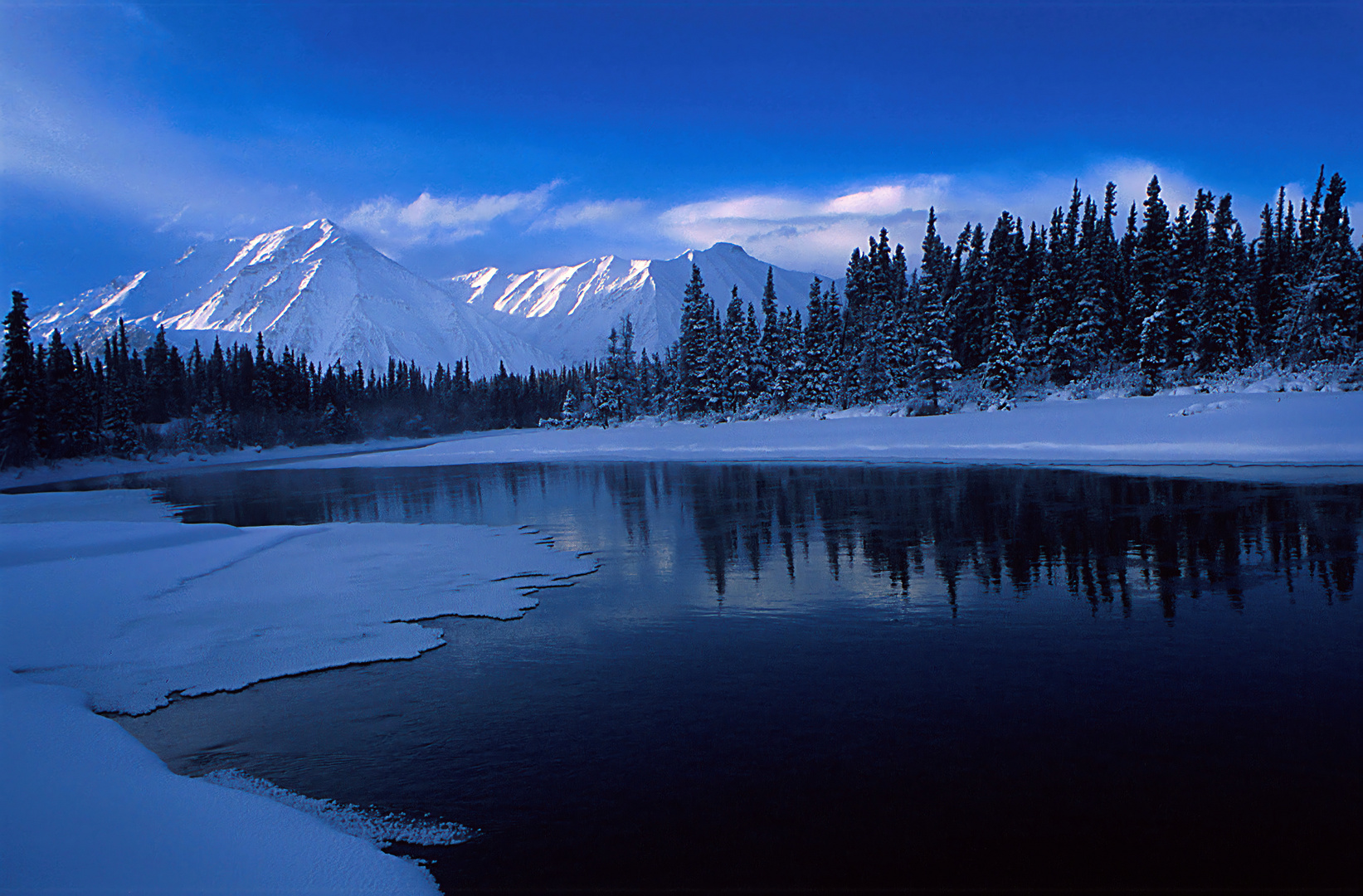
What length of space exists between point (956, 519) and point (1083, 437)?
1834 centimetres

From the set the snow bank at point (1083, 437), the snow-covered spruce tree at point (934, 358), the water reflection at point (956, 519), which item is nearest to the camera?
the water reflection at point (956, 519)

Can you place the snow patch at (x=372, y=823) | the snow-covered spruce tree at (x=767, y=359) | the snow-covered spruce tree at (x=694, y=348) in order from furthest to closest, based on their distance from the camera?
the snow-covered spruce tree at (x=694, y=348), the snow-covered spruce tree at (x=767, y=359), the snow patch at (x=372, y=823)

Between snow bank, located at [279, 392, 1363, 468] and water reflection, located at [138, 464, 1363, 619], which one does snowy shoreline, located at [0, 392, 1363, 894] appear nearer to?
snow bank, located at [279, 392, 1363, 468]

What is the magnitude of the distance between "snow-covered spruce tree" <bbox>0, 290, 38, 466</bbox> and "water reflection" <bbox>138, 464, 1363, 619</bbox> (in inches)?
1475

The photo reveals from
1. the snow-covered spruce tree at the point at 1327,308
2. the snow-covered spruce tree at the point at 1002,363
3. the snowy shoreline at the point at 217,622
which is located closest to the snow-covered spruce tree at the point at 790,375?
the snow-covered spruce tree at the point at 1002,363

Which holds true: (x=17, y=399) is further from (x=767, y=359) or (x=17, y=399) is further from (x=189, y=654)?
(x=189, y=654)

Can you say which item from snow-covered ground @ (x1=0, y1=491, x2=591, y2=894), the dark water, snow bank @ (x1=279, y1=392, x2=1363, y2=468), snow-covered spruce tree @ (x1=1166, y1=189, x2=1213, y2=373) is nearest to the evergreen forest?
snow-covered spruce tree @ (x1=1166, y1=189, x2=1213, y2=373)

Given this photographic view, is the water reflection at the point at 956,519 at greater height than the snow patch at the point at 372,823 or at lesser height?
greater

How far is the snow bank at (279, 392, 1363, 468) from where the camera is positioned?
83.6ft

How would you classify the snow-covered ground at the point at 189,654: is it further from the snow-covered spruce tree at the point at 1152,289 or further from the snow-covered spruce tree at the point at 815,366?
the snow-covered spruce tree at the point at 815,366

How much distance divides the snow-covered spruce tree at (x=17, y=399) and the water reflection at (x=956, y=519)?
37.5 metres

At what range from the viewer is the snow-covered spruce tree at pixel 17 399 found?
55719 millimetres

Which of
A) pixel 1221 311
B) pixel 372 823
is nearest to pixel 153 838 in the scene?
pixel 372 823

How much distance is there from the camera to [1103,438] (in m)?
30.4
